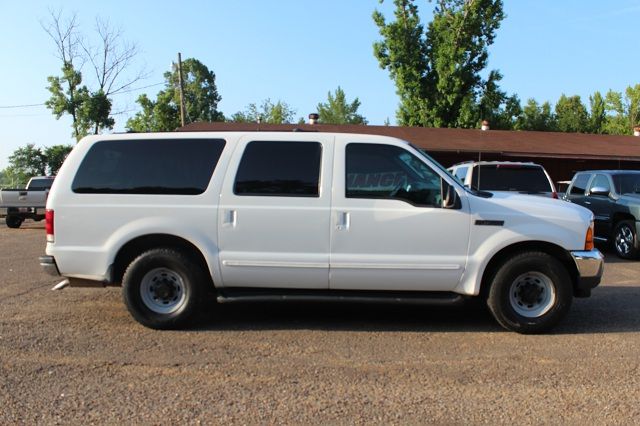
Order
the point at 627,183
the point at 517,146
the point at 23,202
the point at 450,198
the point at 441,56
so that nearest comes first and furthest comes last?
the point at 450,198, the point at 627,183, the point at 23,202, the point at 517,146, the point at 441,56

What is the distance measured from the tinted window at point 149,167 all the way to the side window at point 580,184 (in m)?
9.78

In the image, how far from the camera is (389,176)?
217 inches

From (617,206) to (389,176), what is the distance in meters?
7.43

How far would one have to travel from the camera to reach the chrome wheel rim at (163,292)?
18.3 ft

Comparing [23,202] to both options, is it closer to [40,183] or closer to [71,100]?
[40,183]

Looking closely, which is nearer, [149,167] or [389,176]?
[389,176]

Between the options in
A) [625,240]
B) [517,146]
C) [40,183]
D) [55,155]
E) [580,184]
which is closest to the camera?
[625,240]

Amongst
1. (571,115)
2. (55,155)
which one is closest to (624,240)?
(55,155)

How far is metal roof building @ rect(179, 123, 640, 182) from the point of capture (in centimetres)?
2253

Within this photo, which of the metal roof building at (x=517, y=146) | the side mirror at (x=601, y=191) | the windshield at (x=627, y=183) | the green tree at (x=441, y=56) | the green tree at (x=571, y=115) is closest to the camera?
the side mirror at (x=601, y=191)

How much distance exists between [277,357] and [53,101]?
121 ft

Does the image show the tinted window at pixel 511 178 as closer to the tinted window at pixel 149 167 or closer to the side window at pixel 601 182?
the side window at pixel 601 182

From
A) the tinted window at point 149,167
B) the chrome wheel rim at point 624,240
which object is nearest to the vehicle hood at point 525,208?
the tinted window at point 149,167

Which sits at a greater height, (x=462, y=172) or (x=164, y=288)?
(x=462, y=172)
